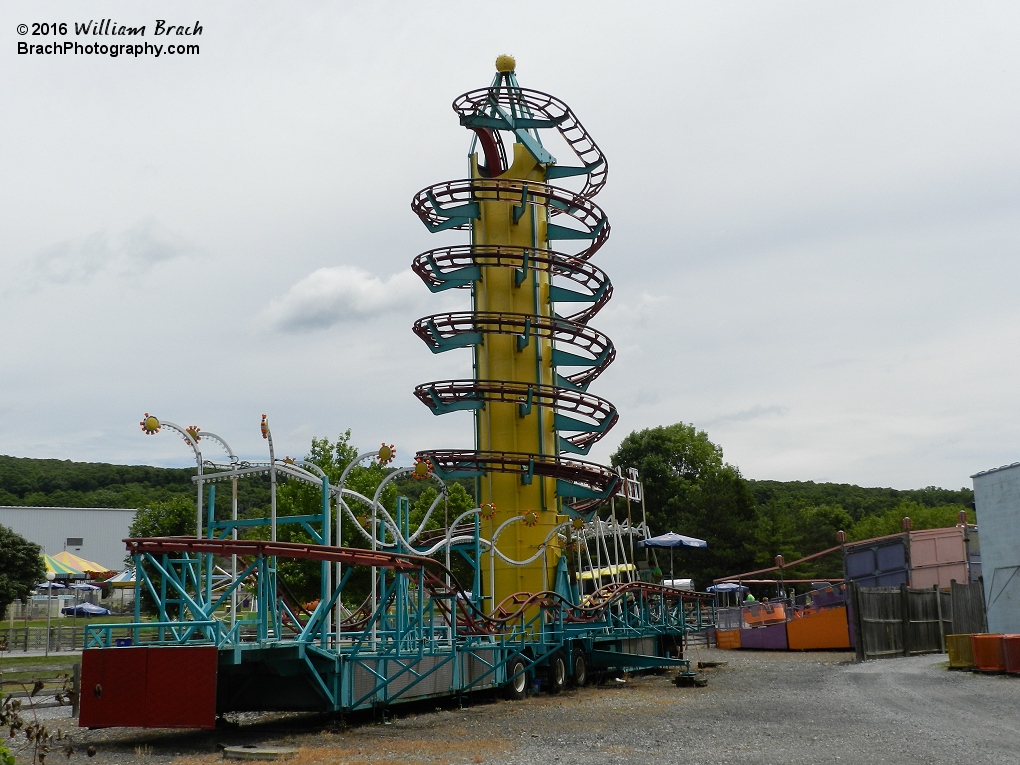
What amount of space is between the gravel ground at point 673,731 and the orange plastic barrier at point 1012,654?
380 millimetres

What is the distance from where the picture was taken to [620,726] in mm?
18422

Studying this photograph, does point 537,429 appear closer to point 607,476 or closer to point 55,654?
point 607,476

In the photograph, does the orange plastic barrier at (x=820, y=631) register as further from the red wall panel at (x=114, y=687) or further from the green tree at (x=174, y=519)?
the red wall panel at (x=114, y=687)

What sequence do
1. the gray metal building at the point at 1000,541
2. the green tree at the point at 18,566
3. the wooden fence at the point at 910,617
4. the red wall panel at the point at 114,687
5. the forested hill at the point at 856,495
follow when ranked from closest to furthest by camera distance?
the red wall panel at the point at 114,687, the gray metal building at the point at 1000,541, the wooden fence at the point at 910,617, the green tree at the point at 18,566, the forested hill at the point at 856,495

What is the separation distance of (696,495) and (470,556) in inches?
1701

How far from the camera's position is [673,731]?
17.5 metres

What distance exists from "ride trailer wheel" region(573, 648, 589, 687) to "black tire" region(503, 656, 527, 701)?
299 centimetres

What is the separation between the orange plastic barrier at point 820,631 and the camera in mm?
41219

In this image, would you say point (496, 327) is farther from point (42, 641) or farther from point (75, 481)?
point (75, 481)

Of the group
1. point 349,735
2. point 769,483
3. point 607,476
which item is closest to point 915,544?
point 607,476

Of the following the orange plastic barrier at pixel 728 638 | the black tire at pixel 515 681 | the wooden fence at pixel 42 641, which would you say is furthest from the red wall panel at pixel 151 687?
the orange plastic barrier at pixel 728 638

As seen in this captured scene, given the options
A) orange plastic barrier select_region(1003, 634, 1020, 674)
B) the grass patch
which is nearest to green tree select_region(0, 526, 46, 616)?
the grass patch

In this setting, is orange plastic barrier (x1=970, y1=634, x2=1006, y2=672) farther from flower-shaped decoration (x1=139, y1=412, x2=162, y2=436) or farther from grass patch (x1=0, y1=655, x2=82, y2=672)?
grass patch (x1=0, y1=655, x2=82, y2=672)

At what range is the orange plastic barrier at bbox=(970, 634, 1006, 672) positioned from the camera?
2631 cm
